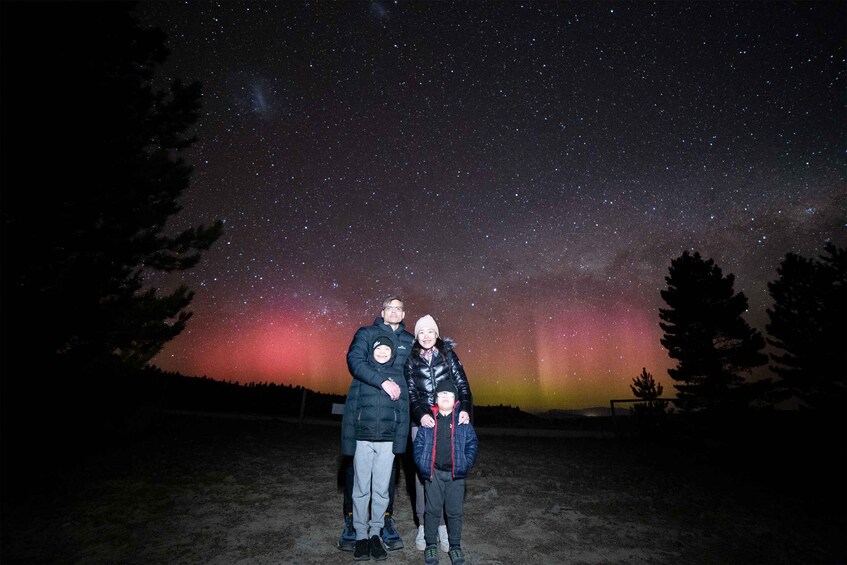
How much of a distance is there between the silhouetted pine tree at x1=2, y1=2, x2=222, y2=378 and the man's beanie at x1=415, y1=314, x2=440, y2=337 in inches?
261

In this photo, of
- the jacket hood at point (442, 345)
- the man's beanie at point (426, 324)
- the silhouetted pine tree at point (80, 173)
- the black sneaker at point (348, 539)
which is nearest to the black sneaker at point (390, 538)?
the black sneaker at point (348, 539)

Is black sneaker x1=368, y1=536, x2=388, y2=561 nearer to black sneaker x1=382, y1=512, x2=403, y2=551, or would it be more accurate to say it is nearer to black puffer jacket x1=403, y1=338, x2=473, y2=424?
black sneaker x1=382, y1=512, x2=403, y2=551

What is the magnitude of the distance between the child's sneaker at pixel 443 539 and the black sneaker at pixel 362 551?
0.69 m

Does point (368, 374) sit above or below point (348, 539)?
above

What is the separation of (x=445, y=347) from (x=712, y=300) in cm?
2698

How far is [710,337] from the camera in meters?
23.5

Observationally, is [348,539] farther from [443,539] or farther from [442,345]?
[442,345]

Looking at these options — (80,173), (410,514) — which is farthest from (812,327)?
(80,173)

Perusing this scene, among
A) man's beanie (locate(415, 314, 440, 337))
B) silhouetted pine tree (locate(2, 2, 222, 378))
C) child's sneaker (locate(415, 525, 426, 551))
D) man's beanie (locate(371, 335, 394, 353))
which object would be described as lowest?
child's sneaker (locate(415, 525, 426, 551))

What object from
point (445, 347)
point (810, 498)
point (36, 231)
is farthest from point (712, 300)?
point (36, 231)

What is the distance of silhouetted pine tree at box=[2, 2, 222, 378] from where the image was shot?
595cm

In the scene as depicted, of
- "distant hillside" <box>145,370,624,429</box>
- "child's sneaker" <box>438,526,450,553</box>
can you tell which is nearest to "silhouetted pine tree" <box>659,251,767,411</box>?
"distant hillside" <box>145,370,624,429</box>

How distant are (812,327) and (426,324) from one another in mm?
29848

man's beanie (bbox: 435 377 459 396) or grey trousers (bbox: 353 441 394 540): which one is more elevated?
man's beanie (bbox: 435 377 459 396)
